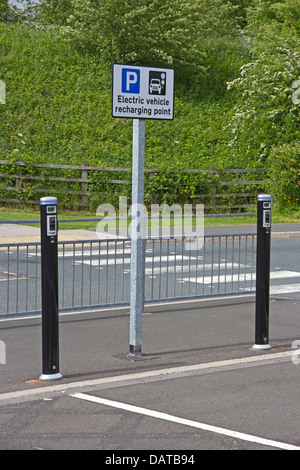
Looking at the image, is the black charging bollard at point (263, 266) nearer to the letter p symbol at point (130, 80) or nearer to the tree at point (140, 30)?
the letter p symbol at point (130, 80)

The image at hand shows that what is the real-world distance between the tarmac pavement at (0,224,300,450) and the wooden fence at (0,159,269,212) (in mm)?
16722

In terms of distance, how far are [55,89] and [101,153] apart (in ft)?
21.8

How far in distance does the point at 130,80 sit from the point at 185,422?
334cm

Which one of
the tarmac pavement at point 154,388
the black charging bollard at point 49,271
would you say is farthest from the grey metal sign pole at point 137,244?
the black charging bollard at point 49,271

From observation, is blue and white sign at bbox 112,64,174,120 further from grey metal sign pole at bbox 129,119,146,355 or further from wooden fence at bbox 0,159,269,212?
wooden fence at bbox 0,159,269,212

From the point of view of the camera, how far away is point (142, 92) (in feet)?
23.9

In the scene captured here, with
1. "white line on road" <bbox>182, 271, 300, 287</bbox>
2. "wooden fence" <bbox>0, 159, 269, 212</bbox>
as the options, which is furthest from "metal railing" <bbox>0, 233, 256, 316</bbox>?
"wooden fence" <bbox>0, 159, 269, 212</bbox>

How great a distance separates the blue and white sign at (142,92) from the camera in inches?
281

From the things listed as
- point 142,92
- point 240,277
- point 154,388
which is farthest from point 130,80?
point 240,277

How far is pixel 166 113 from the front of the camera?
24.6ft

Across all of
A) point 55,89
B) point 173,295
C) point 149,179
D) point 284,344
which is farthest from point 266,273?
point 55,89

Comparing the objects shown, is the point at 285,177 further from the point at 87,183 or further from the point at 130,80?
the point at 130,80
